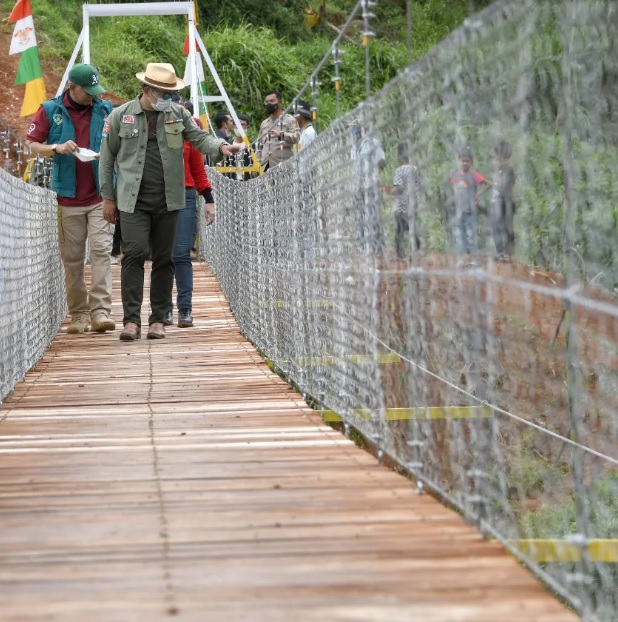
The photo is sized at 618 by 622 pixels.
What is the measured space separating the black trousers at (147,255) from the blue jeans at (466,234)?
16.3 ft

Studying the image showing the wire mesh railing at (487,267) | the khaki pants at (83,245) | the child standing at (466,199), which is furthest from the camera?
the khaki pants at (83,245)

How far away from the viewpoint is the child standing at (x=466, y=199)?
3.20 m

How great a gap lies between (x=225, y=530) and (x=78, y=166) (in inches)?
227

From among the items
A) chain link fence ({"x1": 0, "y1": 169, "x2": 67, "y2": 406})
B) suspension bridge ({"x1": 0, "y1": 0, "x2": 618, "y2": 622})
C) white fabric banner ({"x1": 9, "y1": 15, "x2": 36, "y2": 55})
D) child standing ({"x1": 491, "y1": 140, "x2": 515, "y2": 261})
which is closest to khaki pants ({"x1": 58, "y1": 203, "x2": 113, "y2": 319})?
chain link fence ({"x1": 0, "y1": 169, "x2": 67, "y2": 406})

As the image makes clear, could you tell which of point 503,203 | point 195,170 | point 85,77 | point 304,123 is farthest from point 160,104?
point 503,203

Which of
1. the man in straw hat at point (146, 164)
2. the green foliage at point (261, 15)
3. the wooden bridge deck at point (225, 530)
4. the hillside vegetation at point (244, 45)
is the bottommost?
the wooden bridge deck at point (225, 530)

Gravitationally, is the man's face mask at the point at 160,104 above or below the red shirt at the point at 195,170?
above

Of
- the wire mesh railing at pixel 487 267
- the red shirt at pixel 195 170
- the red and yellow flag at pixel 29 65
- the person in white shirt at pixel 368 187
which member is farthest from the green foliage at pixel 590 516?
the red and yellow flag at pixel 29 65

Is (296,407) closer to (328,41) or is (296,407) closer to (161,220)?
(161,220)

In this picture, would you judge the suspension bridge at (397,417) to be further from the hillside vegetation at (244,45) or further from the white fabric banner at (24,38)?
the hillside vegetation at (244,45)

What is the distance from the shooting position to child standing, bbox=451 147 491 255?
3197 mm

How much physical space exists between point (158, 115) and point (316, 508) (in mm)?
5011

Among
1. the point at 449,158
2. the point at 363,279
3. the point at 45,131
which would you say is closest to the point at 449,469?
the point at 363,279

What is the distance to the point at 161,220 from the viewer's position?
824 centimetres
